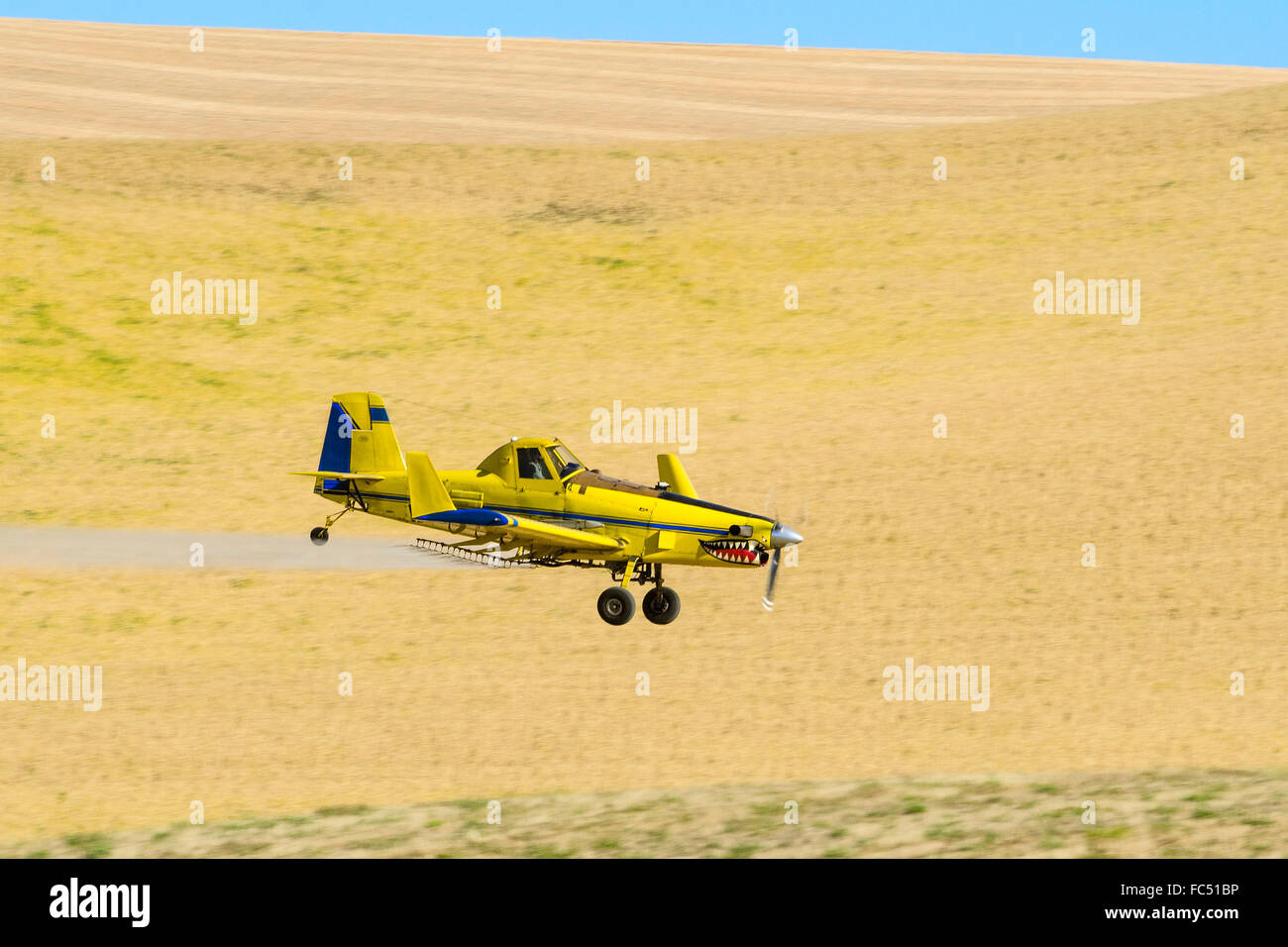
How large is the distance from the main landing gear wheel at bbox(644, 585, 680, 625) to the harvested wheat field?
147 centimetres

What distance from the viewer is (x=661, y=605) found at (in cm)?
2266

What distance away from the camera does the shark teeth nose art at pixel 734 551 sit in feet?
68.3

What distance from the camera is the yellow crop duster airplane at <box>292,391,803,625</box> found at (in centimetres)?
2083

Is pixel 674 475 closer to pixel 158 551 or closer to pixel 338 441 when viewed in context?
pixel 338 441

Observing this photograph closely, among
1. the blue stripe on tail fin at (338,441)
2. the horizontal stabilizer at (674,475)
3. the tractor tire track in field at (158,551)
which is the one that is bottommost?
the tractor tire track in field at (158,551)

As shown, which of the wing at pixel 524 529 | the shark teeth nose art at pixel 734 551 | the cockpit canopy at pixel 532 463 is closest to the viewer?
the wing at pixel 524 529

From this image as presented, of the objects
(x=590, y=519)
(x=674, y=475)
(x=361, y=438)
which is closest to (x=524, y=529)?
(x=590, y=519)

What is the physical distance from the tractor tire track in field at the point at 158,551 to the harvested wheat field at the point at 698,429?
1.08 ft

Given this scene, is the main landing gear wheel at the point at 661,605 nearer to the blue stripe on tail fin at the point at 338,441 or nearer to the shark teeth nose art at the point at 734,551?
the shark teeth nose art at the point at 734,551

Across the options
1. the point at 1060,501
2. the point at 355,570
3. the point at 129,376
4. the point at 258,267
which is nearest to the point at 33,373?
the point at 129,376

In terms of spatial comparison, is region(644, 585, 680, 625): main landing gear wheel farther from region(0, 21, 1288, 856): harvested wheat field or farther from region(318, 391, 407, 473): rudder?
region(318, 391, 407, 473): rudder

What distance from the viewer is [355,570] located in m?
28.8

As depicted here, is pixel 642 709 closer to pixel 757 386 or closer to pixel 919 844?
A: pixel 919 844

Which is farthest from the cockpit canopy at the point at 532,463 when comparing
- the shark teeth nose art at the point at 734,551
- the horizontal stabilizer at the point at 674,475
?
the shark teeth nose art at the point at 734,551
